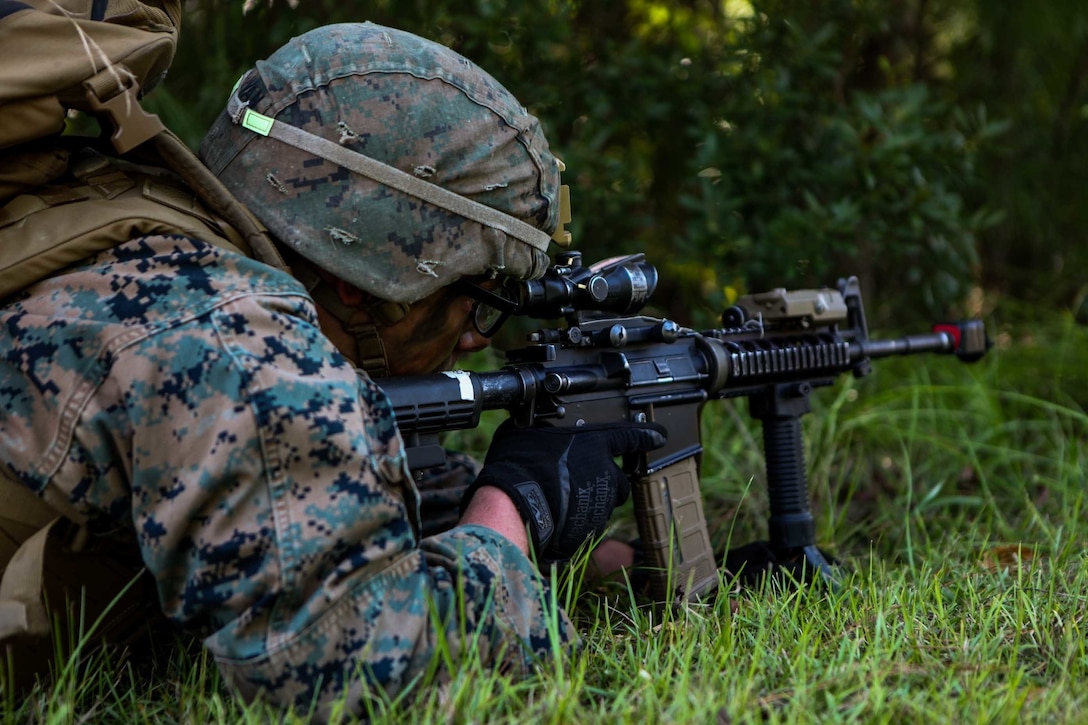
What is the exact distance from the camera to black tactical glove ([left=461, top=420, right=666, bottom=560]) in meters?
2.32

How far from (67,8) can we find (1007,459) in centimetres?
330

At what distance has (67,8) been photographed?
1.98 m

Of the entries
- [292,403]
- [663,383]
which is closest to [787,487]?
[663,383]

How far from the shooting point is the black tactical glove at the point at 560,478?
232 centimetres

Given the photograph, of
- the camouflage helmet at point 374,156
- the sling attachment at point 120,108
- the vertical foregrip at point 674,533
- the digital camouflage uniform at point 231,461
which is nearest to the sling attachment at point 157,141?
the sling attachment at point 120,108

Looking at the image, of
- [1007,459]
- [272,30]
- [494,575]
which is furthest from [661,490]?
[272,30]

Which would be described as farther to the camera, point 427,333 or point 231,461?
point 427,333

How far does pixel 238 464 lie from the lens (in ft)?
5.52

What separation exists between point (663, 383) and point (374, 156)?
1.07 m

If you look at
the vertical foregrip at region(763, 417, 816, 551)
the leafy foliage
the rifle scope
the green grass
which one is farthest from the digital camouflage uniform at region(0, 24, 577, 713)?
the leafy foliage

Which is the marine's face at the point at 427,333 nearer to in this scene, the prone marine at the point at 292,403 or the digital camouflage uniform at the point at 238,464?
the prone marine at the point at 292,403

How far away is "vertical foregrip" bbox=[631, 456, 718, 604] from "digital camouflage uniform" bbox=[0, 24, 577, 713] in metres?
0.81

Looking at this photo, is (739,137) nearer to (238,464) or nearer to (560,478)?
(560,478)

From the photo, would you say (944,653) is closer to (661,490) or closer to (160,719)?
(661,490)
